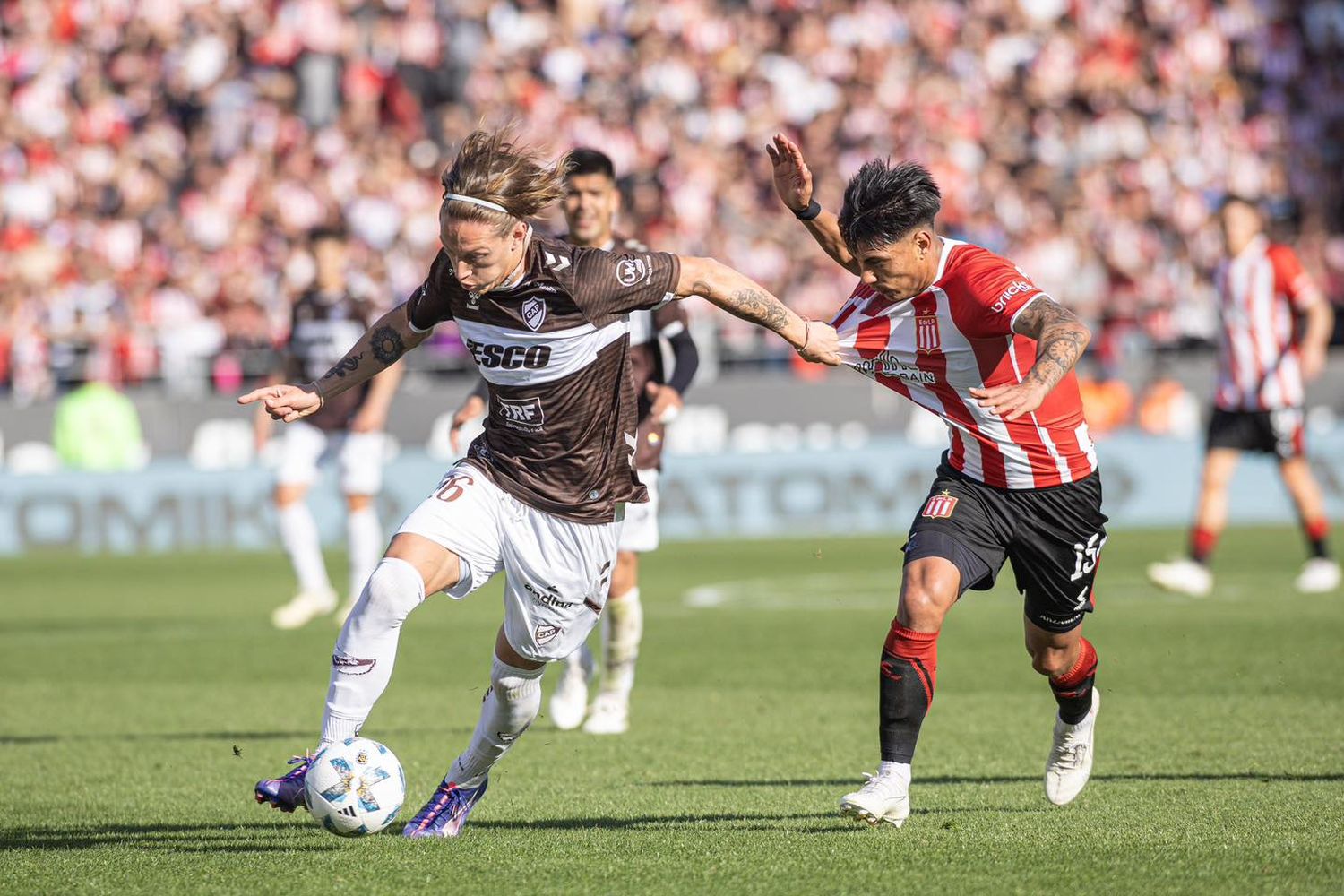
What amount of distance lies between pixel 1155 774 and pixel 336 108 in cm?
2099

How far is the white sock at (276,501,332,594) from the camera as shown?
1321 centimetres

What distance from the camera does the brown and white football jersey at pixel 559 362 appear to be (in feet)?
19.0

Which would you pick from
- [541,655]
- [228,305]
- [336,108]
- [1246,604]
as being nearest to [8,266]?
[228,305]

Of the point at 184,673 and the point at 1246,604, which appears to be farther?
the point at 1246,604

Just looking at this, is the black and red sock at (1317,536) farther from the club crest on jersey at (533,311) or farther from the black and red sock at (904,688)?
the club crest on jersey at (533,311)

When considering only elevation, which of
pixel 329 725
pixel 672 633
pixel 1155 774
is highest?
pixel 329 725

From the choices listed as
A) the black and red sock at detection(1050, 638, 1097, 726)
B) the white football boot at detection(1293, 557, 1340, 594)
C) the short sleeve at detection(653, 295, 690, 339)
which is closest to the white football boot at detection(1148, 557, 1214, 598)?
the white football boot at detection(1293, 557, 1340, 594)

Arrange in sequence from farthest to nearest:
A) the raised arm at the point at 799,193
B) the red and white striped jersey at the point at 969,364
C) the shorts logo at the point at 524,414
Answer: the raised arm at the point at 799,193 → the red and white striped jersey at the point at 969,364 → the shorts logo at the point at 524,414

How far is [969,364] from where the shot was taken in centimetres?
610

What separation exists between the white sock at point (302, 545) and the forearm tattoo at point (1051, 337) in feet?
→ 27.2

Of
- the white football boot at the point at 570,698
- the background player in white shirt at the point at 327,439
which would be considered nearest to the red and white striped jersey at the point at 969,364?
the white football boot at the point at 570,698

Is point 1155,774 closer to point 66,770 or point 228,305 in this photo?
point 66,770

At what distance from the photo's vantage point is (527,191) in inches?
223

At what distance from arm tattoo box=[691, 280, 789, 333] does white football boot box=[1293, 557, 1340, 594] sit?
28.4ft
